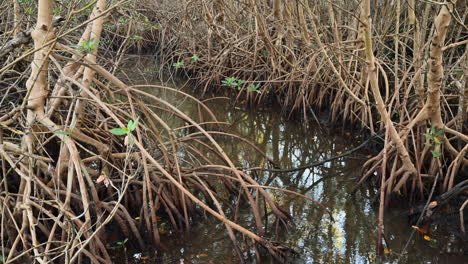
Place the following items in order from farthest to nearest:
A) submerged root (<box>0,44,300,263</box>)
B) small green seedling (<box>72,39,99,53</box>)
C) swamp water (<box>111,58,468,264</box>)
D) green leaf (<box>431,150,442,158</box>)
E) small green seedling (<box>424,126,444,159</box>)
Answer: green leaf (<box>431,150,442,158</box>)
small green seedling (<box>424,126,444,159</box>)
swamp water (<box>111,58,468,264</box>)
small green seedling (<box>72,39,99,53</box>)
submerged root (<box>0,44,300,263</box>)

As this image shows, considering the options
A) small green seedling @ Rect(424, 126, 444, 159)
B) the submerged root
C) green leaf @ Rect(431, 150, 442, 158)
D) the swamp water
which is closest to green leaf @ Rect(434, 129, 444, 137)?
small green seedling @ Rect(424, 126, 444, 159)

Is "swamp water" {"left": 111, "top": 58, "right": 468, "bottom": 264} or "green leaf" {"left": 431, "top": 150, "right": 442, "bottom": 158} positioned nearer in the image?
"swamp water" {"left": 111, "top": 58, "right": 468, "bottom": 264}

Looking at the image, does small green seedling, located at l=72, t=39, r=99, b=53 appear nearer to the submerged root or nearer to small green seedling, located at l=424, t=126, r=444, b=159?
the submerged root

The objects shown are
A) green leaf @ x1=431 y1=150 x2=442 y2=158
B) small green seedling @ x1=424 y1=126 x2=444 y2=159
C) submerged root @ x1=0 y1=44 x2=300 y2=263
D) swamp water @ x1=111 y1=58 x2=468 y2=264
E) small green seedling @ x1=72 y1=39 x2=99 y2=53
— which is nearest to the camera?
submerged root @ x1=0 y1=44 x2=300 y2=263

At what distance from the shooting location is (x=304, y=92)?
7.41 metres

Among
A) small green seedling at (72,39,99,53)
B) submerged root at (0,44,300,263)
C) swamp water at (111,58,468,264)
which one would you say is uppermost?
small green seedling at (72,39,99,53)

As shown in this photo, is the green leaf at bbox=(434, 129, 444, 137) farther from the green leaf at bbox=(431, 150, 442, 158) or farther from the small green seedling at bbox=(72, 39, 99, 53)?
the small green seedling at bbox=(72, 39, 99, 53)

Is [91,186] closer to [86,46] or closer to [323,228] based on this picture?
[86,46]

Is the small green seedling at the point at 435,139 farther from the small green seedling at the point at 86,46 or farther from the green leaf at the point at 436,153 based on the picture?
the small green seedling at the point at 86,46

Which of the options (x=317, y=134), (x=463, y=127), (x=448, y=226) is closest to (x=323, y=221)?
(x=448, y=226)

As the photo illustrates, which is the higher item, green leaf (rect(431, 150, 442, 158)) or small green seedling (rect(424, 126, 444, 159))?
small green seedling (rect(424, 126, 444, 159))

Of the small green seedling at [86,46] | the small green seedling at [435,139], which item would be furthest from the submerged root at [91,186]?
the small green seedling at [435,139]

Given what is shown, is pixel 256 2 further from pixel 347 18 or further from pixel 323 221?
pixel 323 221

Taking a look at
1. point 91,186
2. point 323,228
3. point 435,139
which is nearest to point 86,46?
point 91,186
